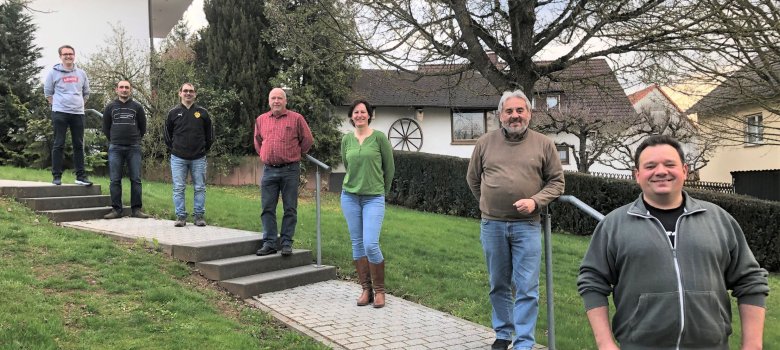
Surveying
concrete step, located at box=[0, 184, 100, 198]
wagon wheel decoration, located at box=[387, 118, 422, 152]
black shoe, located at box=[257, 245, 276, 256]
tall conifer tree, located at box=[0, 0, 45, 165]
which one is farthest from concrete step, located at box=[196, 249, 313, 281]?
wagon wheel decoration, located at box=[387, 118, 422, 152]

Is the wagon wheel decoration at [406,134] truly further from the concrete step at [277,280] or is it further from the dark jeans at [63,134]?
the concrete step at [277,280]

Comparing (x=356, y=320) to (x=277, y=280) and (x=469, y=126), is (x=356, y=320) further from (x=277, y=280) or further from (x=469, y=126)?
(x=469, y=126)

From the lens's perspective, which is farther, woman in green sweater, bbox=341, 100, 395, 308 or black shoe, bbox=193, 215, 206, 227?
black shoe, bbox=193, 215, 206, 227

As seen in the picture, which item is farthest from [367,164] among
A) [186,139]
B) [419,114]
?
[419,114]

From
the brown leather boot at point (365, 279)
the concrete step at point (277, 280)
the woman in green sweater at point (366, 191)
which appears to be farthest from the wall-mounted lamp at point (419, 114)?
the brown leather boot at point (365, 279)

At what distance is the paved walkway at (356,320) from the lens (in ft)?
14.2

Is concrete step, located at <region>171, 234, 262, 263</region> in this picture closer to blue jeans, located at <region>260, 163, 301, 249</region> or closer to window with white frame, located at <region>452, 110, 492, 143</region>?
blue jeans, located at <region>260, 163, 301, 249</region>

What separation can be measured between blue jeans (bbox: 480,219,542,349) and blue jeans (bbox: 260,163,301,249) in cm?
265

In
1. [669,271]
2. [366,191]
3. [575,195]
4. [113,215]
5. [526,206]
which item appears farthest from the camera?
[575,195]

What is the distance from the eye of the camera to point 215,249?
5.96m

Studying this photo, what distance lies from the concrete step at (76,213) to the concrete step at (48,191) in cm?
50

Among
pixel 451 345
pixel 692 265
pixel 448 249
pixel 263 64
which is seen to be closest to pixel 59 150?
pixel 448 249

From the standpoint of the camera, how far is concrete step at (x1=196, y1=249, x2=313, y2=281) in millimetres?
5613

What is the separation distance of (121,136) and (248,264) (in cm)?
302
